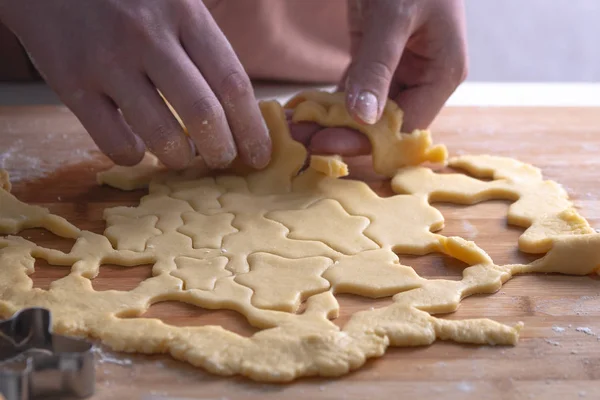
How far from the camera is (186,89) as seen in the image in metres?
1.30

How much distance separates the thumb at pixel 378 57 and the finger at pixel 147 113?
1.08 ft

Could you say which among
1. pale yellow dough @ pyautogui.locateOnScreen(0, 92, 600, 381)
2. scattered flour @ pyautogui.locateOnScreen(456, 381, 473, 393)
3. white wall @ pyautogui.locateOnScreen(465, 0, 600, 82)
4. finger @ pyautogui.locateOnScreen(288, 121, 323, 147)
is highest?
white wall @ pyautogui.locateOnScreen(465, 0, 600, 82)

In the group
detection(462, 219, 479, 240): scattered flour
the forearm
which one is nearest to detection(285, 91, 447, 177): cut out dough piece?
detection(462, 219, 479, 240): scattered flour

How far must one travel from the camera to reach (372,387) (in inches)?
35.7

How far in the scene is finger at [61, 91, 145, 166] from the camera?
136cm

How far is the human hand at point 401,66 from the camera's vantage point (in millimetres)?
1457

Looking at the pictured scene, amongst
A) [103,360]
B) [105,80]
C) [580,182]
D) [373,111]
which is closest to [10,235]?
[105,80]

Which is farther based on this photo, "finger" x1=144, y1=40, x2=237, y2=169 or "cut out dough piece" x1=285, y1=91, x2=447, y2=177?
"cut out dough piece" x1=285, y1=91, x2=447, y2=177

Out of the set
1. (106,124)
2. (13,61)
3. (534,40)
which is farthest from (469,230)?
(534,40)

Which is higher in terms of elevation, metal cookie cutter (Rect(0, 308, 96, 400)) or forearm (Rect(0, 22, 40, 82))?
forearm (Rect(0, 22, 40, 82))

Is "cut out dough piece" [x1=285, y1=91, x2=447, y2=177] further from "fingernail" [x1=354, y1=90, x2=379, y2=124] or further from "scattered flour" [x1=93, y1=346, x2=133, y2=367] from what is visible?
"scattered flour" [x1=93, y1=346, x2=133, y2=367]

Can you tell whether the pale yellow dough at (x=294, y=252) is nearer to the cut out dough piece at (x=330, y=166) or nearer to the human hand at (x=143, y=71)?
the cut out dough piece at (x=330, y=166)

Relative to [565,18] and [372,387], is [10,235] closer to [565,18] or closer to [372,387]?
[372,387]

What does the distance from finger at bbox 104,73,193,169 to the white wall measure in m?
2.35
